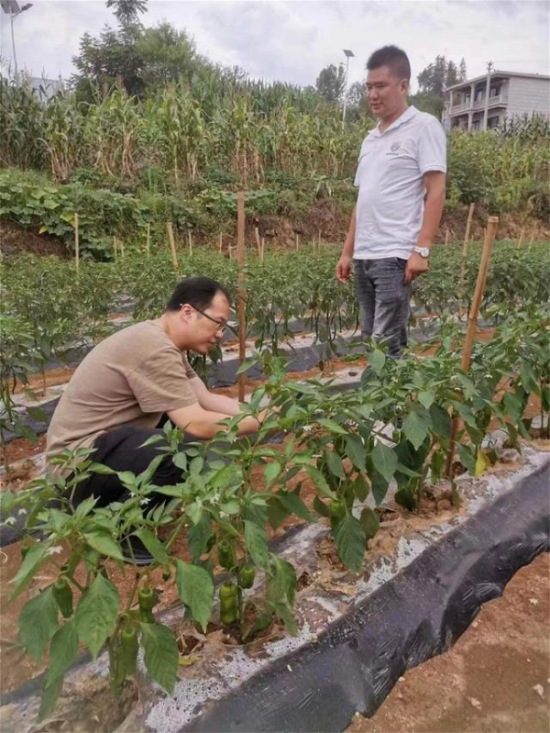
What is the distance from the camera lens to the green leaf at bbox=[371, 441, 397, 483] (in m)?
1.61

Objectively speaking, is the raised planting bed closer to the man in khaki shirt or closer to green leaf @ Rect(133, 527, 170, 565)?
green leaf @ Rect(133, 527, 170, 565)

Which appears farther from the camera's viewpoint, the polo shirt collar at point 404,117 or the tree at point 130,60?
the tree at point 130,60

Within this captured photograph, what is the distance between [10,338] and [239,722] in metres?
1.75

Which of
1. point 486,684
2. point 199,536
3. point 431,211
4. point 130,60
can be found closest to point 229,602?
point 199,536

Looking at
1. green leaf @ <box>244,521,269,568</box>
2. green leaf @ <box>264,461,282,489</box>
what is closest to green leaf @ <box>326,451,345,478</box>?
green leaf @ <box>264,461,282,489</box>

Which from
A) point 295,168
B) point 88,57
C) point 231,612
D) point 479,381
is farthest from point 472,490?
point 88,57

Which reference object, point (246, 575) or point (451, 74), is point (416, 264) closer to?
point (246, 575)

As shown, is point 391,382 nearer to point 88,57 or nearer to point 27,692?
point 27,692

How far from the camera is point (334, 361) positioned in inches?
179

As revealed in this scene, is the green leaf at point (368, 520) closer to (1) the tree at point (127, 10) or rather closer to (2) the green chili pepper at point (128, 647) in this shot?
(2) the green chili pepper at point (128, 647)

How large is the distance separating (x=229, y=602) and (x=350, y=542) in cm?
38

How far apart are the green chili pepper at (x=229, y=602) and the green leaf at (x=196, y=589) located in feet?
0.98

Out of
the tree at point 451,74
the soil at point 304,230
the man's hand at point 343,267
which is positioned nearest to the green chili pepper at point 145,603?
the man's hand at point 343,267

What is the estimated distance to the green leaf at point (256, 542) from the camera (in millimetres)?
1237
